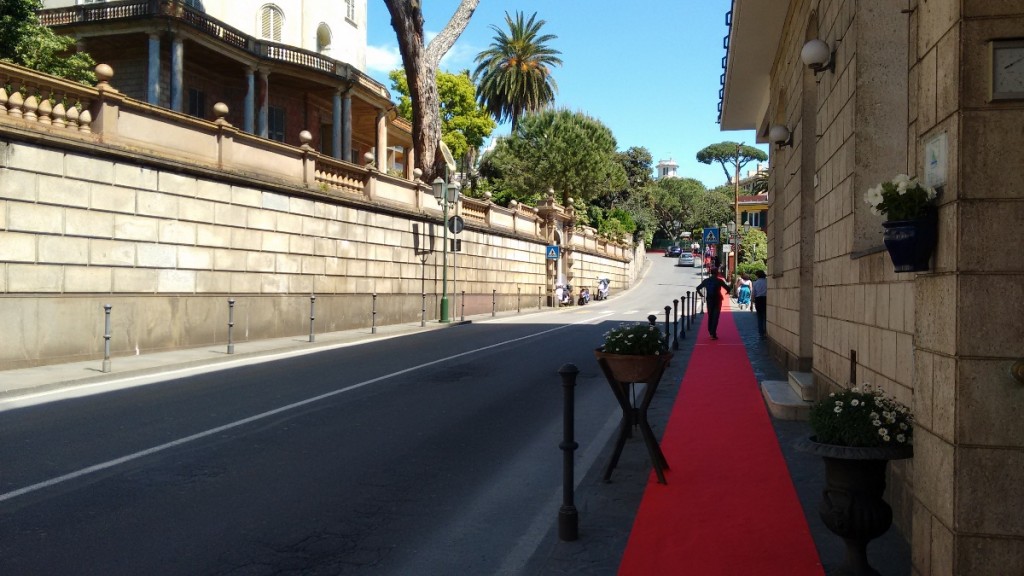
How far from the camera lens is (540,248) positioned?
1788 inches

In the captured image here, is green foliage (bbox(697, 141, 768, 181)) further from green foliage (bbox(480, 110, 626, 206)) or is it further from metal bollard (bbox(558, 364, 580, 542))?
metal bollard (bbox(558, 364, 580, 542))

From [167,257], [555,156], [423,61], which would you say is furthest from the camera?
[555,156]

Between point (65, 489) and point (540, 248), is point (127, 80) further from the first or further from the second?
point (65, 489)

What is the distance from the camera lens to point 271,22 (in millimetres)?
35000

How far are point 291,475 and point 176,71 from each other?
2652cm

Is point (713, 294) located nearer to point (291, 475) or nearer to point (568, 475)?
point (291, 475)

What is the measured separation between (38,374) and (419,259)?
17.4 metres

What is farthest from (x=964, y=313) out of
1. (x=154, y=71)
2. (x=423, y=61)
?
(x=154, y=71)

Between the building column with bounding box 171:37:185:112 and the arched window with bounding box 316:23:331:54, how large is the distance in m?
9.38

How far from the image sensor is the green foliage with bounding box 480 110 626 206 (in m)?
57.2

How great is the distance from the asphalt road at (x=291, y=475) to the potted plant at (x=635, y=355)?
1.05m

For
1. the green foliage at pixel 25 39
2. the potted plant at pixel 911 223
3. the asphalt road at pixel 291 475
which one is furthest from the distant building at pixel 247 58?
the potted plant at pixel 911 223

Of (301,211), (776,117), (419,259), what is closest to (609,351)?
(776,117)

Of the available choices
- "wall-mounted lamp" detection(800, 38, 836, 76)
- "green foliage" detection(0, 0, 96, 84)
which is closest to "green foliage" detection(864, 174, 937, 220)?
"wall-mounted lamp" detection(800, 38, 836, 76)
